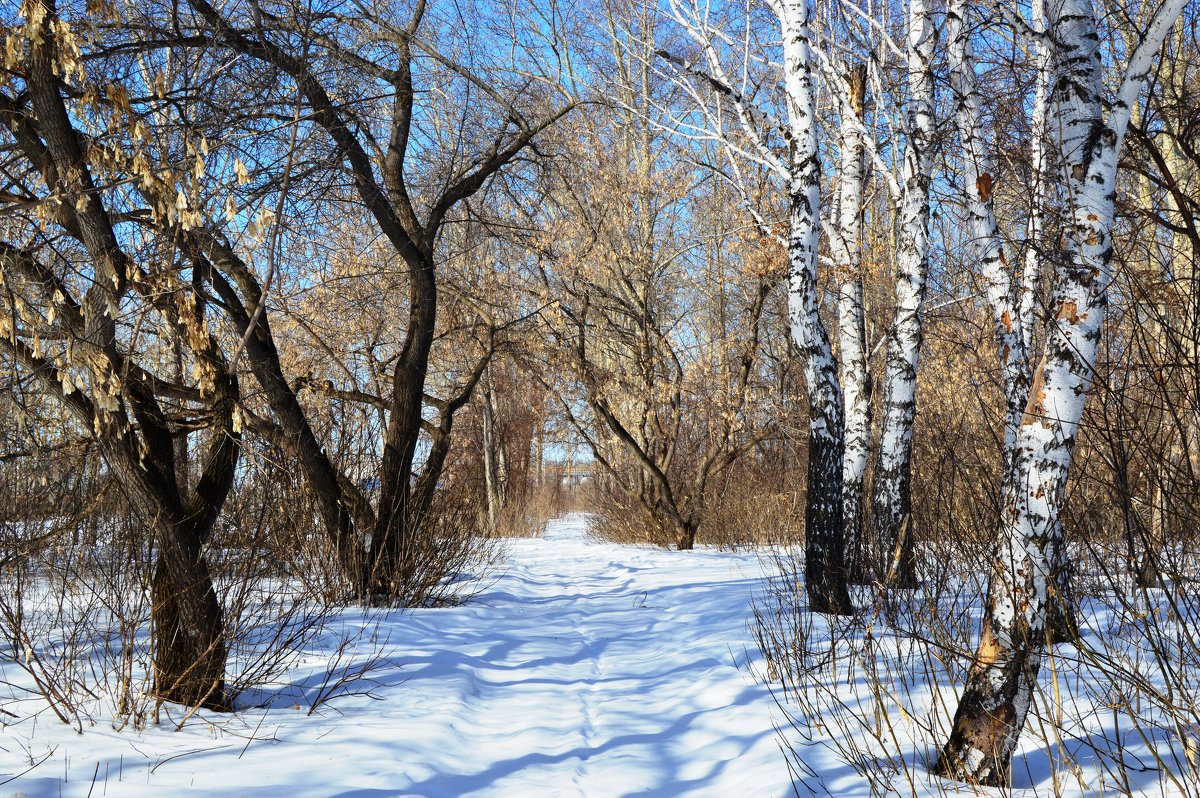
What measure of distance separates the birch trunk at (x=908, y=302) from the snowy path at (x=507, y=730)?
1.43 metres

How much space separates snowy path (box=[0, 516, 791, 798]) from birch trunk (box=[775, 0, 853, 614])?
0.94m

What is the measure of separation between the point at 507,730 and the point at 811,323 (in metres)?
3.68

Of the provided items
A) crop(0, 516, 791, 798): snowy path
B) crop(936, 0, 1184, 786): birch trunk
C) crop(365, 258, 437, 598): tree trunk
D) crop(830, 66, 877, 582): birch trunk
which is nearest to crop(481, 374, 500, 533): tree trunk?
crop(365, 258, 437, 598): tree trunk

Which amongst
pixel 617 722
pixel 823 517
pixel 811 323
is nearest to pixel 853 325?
pixel 811 323

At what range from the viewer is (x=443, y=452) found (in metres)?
8.40

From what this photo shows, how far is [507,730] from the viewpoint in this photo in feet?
13.9

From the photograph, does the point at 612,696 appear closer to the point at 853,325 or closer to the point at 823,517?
the point at 823,517

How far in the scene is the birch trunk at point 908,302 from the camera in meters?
6.36

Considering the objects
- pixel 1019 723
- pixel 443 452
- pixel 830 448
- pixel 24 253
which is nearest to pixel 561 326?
pixel 443 452

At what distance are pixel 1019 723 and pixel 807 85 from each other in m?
4.78

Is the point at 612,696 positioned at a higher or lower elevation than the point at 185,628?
lower

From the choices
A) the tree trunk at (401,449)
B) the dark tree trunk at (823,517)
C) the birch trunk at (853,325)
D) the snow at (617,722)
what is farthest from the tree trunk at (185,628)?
the birch trunk at (853,325)

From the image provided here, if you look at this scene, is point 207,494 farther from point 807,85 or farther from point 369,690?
point 807,85

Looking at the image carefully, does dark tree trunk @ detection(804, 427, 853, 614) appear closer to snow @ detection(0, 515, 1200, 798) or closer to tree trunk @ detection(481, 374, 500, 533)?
snow @ detection(0, 515, 1200, 798)
